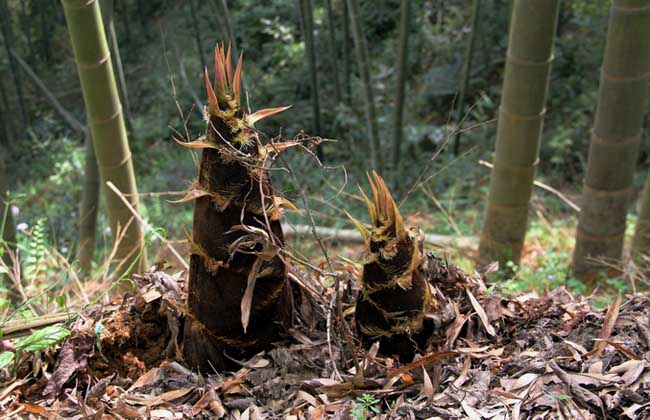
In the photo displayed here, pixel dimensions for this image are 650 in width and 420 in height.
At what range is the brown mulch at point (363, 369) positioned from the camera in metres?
1.40

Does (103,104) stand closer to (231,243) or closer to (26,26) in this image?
(231,243)

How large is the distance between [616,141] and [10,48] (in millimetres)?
7835

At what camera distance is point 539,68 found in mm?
2883

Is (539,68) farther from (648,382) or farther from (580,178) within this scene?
(580,178)

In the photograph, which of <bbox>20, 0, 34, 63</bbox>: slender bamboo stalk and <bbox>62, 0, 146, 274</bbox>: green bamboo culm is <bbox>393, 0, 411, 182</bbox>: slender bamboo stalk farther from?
<bbox>20, 0, 34, 63</bbox>: slender bamboo stalk

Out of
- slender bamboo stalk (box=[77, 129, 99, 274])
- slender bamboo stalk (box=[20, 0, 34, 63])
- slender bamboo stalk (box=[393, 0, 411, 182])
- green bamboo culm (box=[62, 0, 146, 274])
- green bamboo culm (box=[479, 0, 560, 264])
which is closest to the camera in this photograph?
green bamboo culm (box=[62, 0, 146, 274])

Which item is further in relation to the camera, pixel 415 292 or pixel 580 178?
pixel 580 178

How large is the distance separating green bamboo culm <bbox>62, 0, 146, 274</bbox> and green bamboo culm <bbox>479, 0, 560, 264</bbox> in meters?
1.81

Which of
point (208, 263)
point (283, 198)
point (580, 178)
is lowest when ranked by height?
point (580, 178)

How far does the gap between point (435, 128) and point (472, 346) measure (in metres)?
6.23

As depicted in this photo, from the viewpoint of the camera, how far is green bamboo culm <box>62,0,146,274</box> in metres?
2.37

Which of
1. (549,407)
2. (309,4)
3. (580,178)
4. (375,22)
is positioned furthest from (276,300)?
(375,22)

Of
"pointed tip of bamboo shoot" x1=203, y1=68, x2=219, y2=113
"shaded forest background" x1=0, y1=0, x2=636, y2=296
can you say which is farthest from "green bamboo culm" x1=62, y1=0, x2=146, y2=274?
"shaded forest background" x1=0, y1=0, x2=636, y2=296

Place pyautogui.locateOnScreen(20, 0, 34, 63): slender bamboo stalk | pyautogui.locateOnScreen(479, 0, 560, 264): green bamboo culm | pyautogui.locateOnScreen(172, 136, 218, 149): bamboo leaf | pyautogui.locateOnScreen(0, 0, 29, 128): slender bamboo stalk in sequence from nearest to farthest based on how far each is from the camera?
pyautogui.locateOnScreen(172, 136, 218, 149): bamboo leaf < pyautogui.locateOnScreen(479, 0, 560, 264): green bamboo culm < pyautogui.locateOnScreen(0, 0, 29, 128): slender bamboo stalk < pyautogui.locateOnScreen(20, 0, 34, 63): slender bamboo stalk
